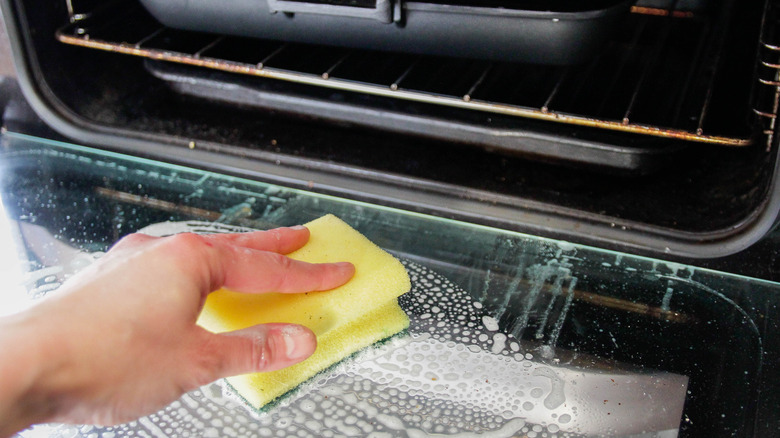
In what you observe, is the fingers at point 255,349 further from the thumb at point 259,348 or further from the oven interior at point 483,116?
the oven interior at point 483,116

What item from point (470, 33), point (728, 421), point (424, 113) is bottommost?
point (728, 421)

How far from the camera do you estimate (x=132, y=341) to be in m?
0.56

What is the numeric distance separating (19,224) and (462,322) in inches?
24.2

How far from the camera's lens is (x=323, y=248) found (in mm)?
834

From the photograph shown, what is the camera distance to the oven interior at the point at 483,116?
2.88ft

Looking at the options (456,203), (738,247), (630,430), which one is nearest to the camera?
(630,430)

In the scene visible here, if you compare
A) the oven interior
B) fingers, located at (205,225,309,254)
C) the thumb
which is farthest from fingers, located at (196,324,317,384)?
the oven interior

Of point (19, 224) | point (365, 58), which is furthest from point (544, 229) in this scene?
point (19, 224)

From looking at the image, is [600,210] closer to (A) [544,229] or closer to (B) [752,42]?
(A) [544,229]

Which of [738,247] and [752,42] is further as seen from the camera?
[752,42]

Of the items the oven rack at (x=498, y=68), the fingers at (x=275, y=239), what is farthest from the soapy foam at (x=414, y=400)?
the oven rack at (x=498, y=68)

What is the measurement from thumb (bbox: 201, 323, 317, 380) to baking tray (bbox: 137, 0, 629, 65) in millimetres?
401

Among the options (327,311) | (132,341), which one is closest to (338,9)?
(327,311)

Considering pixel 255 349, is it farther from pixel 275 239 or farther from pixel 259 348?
pixel 275 239
